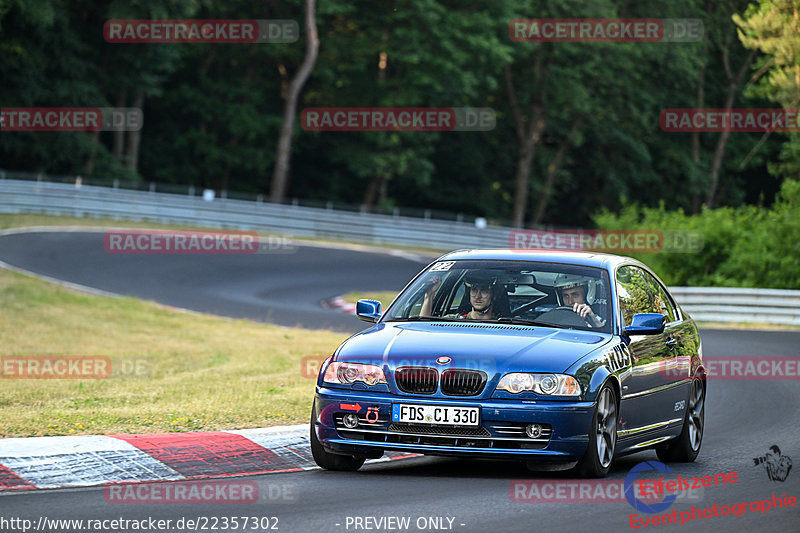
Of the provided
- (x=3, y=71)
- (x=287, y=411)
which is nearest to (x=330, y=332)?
(x=287, y=411)

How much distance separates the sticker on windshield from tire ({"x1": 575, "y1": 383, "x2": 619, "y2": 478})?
169cm

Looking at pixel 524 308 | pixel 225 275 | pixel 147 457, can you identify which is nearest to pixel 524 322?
pixel 524 308

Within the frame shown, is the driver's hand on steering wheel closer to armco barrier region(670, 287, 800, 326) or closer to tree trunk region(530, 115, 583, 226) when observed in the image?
armco barrier region(670, 287, 800, 326)

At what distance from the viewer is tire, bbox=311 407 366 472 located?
857 cm

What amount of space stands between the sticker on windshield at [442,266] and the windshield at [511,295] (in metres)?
0.01

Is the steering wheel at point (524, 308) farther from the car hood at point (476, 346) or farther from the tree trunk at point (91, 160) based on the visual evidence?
the tree trunk at point (91, 160)

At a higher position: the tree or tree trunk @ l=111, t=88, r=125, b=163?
the tree

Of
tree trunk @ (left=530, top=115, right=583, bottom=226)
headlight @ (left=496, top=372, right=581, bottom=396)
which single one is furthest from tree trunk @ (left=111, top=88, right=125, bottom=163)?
headlight @ (left=496, top=372, right=581, bottom=396)

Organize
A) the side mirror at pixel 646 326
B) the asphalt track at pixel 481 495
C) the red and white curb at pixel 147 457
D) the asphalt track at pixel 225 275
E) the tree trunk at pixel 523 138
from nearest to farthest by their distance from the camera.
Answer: the asphalt track at pixel 481 495
the red and white curb at pixel 147 457
the side mirror at pixel 646 326
the asphalt track at pixel 225 275
the tree trunk at pixel 523 138

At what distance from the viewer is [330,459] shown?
28.3 ft

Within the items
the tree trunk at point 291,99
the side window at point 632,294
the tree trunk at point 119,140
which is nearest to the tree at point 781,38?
the tree trunk at point 291,99

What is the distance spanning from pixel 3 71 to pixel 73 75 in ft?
9.67

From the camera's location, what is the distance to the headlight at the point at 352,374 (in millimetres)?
8297

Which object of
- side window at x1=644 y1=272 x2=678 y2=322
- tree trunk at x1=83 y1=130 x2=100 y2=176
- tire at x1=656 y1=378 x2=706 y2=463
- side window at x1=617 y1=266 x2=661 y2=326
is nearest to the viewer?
side window at x1=617 y1=266 x2=661 y2=326
